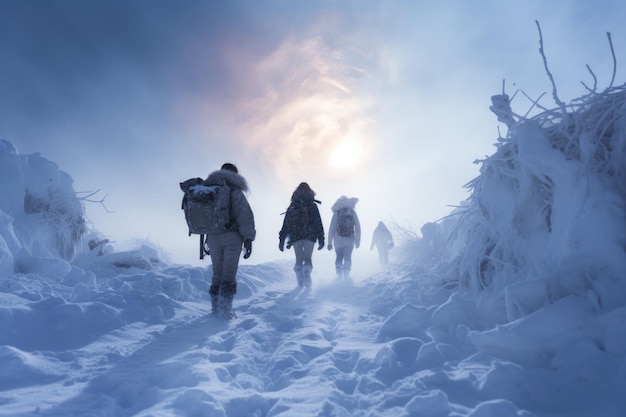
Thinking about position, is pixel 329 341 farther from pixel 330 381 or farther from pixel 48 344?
pixel 48 344

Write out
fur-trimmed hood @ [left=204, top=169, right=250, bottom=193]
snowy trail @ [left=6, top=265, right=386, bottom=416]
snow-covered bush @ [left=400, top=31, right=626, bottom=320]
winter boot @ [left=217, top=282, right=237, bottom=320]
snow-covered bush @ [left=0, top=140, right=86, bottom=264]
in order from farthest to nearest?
1. snow-covered bush @ [left=0, top=140, right=86, bottom=264]
2. fur-trimmed hood @ [left=204, top=169, right=250, bottom=193]
3. winter boot @ [left=217, top=282, right=237, bottom=320]
4. snow-covered bush @ [left=400, top=31, right=626, bottom=320]
5. snowy trail @ [left=6, top=265, right=386, bottom=416]

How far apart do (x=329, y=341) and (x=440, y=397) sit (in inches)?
67.8

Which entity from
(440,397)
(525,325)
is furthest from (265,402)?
(525,325)

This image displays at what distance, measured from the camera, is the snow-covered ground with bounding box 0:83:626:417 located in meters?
1.88

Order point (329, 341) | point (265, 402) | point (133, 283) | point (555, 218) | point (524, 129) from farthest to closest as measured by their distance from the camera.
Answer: point (133, 283)
point (329, 341)
point (524, 129)
point (555, 218)
point (265, 402)

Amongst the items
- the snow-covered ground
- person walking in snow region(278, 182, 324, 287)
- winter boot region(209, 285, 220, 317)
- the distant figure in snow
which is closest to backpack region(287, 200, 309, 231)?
person walking in snow region(278, 182, 324, 287)

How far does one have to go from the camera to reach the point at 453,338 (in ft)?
9.11

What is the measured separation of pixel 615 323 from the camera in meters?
1.86

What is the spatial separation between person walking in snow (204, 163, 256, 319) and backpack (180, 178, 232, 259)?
16 centimetres

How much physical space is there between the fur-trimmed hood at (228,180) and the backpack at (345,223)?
238 inches

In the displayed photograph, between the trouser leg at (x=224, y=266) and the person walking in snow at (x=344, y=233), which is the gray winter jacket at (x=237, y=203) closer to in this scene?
the trouser leg at (x=224, y=266)

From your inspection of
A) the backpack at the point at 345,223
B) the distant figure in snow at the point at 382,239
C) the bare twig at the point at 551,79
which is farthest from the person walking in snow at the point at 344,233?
the bare twig at the point at 551,79

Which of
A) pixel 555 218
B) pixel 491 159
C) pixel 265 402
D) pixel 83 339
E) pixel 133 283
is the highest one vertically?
pixel 491 159

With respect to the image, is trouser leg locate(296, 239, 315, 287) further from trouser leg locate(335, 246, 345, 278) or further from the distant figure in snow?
the distant figure in snow
